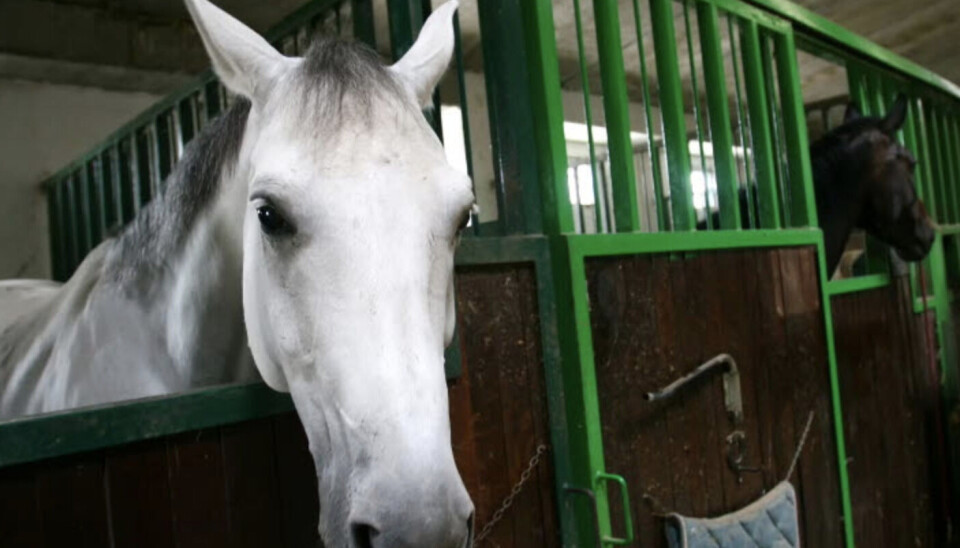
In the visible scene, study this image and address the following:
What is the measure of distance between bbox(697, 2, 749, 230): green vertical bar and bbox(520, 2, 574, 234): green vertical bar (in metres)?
0.75

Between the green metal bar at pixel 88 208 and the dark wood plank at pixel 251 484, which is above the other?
the green metal bar at pixel 88 208

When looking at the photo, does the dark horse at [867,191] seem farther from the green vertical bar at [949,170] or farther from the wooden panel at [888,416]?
the green vertical bar at [949,170]

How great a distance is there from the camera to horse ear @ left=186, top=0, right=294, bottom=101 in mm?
986

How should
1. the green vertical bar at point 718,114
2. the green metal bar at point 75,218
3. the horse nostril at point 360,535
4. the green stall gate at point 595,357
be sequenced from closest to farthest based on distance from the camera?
the horse nostril at point 360,535 < the green stall gate at point 595,357 < the green vertical bar at point 718,114 < the green metal bar at point 75,218

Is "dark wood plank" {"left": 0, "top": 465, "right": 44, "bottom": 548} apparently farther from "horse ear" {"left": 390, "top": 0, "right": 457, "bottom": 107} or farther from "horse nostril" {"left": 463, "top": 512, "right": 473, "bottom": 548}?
"horse ear" {"left": 390, "top": 0, "right": 457, "bottom": 107}

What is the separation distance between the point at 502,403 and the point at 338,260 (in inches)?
27.7

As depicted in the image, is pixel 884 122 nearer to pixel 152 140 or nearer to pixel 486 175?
pixel 486 175

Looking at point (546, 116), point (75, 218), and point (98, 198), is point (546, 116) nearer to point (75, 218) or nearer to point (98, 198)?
point (98, 198)

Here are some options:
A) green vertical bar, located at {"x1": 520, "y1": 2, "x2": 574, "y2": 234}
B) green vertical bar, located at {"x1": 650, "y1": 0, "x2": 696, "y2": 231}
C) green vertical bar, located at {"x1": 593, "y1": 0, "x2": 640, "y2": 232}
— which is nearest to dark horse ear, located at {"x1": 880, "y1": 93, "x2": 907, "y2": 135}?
green vertical bar, located at {"x1": 650, "y1": 0, "x2": 696, "y2": 231}

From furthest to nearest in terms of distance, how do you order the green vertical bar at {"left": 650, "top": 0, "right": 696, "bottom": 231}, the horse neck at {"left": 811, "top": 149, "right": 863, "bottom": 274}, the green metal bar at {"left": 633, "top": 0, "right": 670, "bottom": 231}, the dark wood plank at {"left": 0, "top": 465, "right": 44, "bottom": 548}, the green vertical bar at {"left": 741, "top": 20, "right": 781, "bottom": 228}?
1. the horse neck at {"left": 811, "top": 149, "right": 863, "bottom": 274}
2. the green vertical bar at {"left": 741, "top": 20, "right": 781, "bottom": 228}
3. the green vertical bar at {"left": 650, "top": 0, "right": 696, "bottom": 231}
4. the green metal bar at {"left": 633, "top": 0, "right": 670, "bottom": 231}
5. the dark wood plank at {"left": 0, "top": 465, "right": 44, "bottom": 548}

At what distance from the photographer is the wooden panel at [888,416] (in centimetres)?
263

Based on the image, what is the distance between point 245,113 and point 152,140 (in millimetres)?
2038

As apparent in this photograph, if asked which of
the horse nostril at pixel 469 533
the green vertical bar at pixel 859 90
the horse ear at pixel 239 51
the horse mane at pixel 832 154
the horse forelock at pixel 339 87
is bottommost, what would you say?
the horse nostril at pixel 469 533

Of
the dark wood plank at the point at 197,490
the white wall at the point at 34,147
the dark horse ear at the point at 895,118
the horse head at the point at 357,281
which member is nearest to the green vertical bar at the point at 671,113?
the horse head at the point at 357,281
